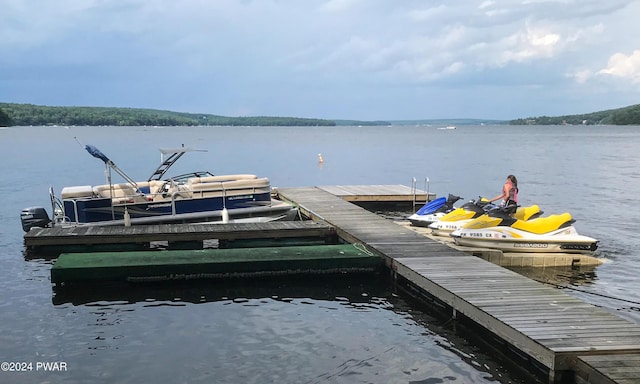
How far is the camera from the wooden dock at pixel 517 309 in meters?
6.95

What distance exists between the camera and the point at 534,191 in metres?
34.3

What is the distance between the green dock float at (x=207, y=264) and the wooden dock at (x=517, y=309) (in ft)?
3.44

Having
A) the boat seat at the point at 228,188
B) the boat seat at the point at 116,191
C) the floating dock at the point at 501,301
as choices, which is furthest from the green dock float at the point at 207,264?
the boat seat at the point at 228,188

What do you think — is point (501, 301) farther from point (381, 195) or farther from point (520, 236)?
point (381, 195)

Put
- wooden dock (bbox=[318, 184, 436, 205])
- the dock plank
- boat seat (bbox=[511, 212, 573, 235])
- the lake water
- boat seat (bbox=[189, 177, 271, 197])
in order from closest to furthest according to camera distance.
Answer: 1. the lake water
2. the dock plank
3. boat seat (bbox=[511, 212, 573, 235])
4. boat seat (bbox=[189, 177, 271, 197])
5. wooden dock (bbox=[318, 184, 436, 205])

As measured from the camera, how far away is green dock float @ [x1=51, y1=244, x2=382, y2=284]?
37.4ft

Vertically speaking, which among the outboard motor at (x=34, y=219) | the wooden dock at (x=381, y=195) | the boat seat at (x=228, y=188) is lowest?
the wooden dock at (x=381, y=195)

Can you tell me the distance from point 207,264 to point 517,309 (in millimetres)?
6101

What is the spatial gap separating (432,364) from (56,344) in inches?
224

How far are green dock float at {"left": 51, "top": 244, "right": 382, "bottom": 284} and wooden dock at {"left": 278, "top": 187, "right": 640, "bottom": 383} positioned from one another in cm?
105

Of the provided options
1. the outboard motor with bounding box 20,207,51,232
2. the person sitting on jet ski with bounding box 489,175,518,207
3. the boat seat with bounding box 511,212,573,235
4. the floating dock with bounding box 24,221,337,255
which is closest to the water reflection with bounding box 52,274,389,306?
the floating dock with bounding box 24,221,337,255

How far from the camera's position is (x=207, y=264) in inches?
464

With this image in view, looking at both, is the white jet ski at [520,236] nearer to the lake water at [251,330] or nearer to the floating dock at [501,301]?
the lake water at [251,330]

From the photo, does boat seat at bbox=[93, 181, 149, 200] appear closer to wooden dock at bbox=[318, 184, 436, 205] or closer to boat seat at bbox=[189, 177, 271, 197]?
boat seat at bbox=[189, 177, 271, 197]
